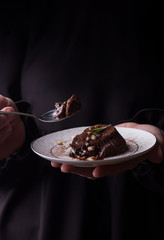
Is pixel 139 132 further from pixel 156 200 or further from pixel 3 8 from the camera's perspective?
pixel 3 8

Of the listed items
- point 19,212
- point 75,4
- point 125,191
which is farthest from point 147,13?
point 19,212

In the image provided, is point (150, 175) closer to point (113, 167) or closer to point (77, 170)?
point (113, 167)

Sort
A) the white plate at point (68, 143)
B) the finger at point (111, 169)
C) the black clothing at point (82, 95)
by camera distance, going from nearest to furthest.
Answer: the finger at point (111, 169), the white plate at point (68, 143), the black clothing at point (82, 95)

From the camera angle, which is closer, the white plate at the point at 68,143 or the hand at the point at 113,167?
the hand at the point at 113,167

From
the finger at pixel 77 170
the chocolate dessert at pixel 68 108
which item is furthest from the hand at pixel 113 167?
the chocolate dessert at pixel 68 108

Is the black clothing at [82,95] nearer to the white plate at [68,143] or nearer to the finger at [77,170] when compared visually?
the white plate at [68,143]

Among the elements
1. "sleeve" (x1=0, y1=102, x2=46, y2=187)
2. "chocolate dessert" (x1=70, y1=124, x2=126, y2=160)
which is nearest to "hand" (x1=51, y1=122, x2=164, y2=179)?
"chocolate dessert" (x1=70, y1=124, x2=126, y2=160)

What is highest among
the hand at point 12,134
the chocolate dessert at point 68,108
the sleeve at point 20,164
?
the chocolate dessert at point 68,108
